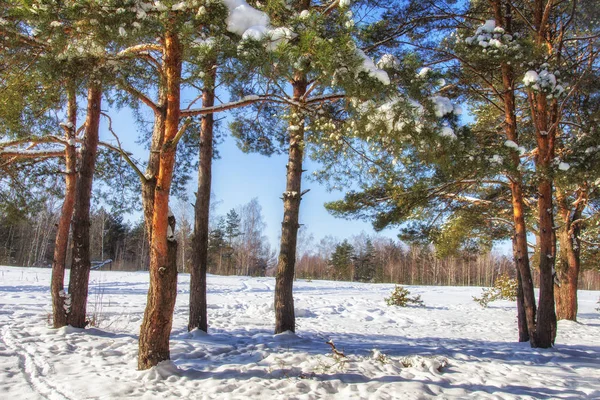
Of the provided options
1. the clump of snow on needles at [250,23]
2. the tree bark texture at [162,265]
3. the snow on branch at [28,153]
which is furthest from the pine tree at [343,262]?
the clump of snow on needles at [250,23]

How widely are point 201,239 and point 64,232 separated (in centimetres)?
232

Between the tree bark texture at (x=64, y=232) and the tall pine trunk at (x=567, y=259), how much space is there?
11.2 m

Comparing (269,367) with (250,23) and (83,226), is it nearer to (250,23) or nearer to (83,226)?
(250,23)

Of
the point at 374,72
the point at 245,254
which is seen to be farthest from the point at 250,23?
the point at 245,254

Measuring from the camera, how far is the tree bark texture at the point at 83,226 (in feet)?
19.2

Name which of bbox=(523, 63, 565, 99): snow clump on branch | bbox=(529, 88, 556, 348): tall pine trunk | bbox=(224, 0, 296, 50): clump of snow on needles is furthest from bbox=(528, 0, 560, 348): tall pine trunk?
bbox=(224, 0, 296, 50): clump of snow on needles

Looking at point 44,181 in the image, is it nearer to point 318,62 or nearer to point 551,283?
point 318,62

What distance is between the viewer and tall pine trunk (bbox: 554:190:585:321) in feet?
34.5

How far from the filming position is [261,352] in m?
4.83

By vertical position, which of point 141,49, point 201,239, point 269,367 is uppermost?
point 141,49

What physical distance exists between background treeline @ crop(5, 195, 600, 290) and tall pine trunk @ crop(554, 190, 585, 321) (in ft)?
57.2

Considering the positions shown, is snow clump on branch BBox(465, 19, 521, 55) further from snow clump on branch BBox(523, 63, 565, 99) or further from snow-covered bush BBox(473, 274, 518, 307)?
snow-covered bush BBox(473, 274, 518, 307)

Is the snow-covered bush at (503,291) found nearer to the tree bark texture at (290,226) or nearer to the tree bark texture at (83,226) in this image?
the tree bark texture at (290,226)

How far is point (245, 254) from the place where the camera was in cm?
3828
